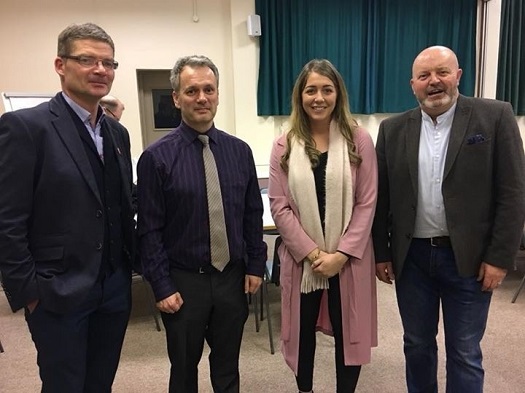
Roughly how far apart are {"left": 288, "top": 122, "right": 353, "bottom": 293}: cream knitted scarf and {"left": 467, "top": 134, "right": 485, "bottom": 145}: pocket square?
442mm

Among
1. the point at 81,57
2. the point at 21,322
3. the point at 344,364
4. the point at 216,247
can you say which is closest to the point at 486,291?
the point at 344,364

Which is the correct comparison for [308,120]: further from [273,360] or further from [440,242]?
[273,360]

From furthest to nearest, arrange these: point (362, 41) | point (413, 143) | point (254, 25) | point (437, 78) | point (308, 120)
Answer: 1. point (362, 41)
2. point (254, 25)
3. point (308, 120)
4. point (413, 143)
5. point (437, 78)

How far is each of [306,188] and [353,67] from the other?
3976 millimetres

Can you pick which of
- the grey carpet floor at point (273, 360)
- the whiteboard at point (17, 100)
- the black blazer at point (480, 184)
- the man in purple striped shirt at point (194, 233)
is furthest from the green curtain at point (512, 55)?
the whiteboard at point (17, 100)

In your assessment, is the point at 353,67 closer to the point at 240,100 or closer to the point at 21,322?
the point at 240,100

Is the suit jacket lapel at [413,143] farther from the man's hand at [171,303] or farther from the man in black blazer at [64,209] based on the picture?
the man in black blazer at [64,209]

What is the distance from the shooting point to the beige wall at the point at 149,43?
4750 mm

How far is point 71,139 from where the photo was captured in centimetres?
124

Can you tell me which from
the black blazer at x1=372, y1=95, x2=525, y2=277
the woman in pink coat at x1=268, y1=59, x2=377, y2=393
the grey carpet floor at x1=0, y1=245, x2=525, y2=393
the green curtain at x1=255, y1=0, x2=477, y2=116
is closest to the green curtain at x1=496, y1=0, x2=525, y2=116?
the green curtain at x1=255, y1=0, x2=477, y2=116

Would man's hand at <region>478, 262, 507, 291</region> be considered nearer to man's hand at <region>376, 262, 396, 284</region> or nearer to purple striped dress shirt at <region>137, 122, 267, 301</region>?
Answer: man's hand at <region>376, 262, 396, 284</region>

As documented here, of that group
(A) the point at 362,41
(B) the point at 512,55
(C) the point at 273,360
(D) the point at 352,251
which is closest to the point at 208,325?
(D) the point at 352,251

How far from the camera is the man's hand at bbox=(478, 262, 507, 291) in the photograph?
1.49m

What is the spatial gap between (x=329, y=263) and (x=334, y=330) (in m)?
0.34
